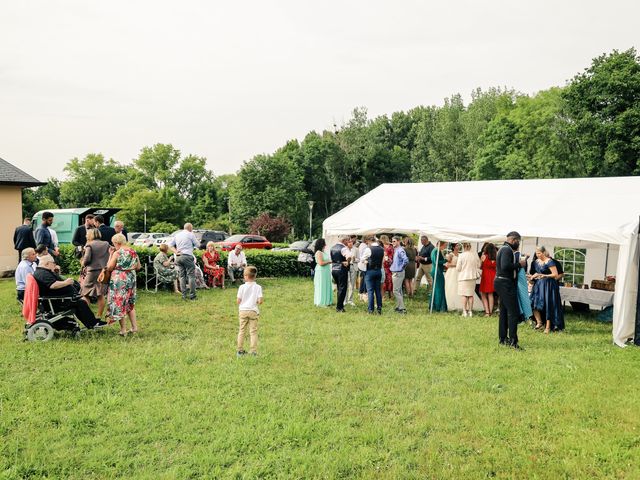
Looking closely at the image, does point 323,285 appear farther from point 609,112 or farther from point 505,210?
point 609,112

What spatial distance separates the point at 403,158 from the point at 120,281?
5013 centimetres

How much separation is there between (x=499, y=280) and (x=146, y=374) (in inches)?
218

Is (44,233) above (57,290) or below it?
above

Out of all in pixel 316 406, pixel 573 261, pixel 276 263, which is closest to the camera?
pixel 316 406

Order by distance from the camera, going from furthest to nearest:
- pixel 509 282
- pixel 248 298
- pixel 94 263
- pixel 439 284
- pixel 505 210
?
pixel 505 210
pixel 439 284
pixel 94 263
pixel 509 282
pixel 248 298

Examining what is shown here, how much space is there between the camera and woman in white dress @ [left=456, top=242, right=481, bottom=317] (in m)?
12.1

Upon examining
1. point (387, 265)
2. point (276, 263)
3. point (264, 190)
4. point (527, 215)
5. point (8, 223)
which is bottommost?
point (276, 263)

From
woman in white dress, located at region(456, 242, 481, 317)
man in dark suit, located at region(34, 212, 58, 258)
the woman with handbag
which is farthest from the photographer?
woman in white dress, located at region(456, 242, 481, 317)

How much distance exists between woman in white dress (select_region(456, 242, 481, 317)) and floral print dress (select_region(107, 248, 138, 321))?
7.11 metres

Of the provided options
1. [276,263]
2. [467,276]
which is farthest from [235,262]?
[467,276]

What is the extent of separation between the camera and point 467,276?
12070 mm

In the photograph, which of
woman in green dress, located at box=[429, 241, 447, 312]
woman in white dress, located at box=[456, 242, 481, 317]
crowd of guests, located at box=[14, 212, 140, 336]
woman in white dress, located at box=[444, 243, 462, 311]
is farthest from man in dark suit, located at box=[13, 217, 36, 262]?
woman in white dress, located at box=[456, 242, 481, 317]

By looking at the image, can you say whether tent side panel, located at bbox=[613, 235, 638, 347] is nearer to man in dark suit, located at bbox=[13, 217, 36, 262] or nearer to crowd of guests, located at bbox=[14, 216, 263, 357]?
crowd of guests, located at bbox=[14, 216, 263, 357]

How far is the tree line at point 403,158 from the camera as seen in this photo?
30141 millimetres
